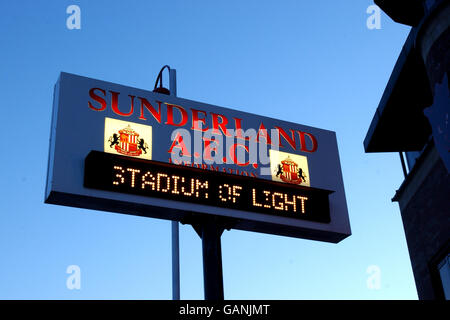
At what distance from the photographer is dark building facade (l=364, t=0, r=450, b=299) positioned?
44.7ft

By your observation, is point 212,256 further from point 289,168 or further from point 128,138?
point 289,168

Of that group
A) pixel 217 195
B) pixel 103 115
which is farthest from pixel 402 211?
pixel 103 115

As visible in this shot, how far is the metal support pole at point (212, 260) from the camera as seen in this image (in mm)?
13227

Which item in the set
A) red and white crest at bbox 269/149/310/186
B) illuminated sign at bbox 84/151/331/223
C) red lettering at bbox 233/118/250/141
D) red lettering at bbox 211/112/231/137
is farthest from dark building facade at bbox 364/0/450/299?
red lettering at bbox 211/112/231/137

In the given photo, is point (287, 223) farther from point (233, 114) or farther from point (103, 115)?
point (103, 115)

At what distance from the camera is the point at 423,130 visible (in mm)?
18172

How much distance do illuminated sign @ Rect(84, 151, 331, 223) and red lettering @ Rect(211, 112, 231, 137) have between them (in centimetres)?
222

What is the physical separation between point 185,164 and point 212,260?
2172 mm

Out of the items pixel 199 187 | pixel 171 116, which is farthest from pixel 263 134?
pixel 199 187

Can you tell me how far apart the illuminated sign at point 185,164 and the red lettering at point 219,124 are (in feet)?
0.09

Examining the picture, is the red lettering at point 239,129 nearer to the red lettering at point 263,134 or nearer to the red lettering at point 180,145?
the red lettering at point 263,134

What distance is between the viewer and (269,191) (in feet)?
46.2
